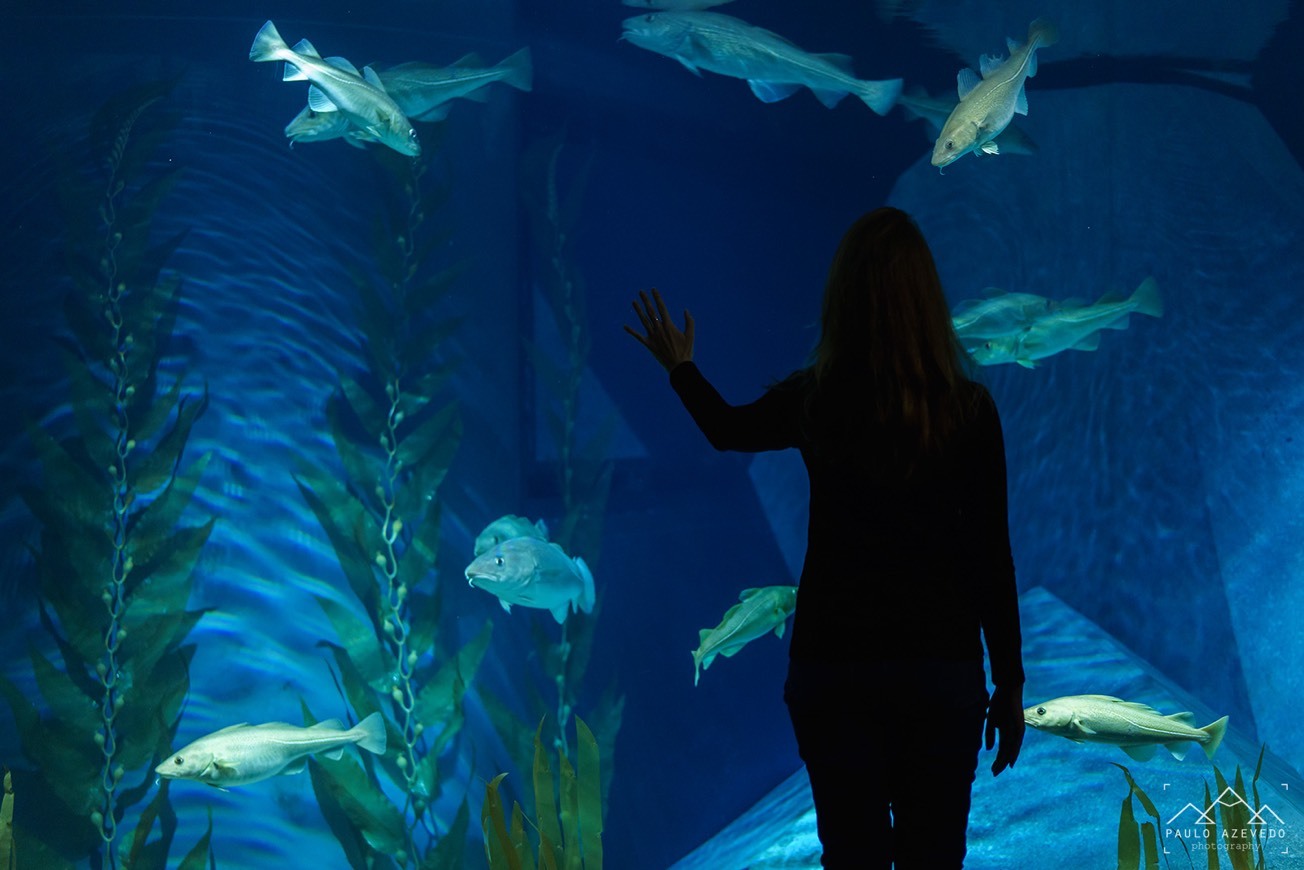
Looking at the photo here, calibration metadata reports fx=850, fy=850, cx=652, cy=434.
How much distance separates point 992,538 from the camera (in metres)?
1.94

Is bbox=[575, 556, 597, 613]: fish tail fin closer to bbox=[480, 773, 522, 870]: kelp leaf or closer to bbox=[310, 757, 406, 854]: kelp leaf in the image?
bbox=[310, 757, 406, 854]: kelp leaf

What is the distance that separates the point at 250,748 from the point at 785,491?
6.11m

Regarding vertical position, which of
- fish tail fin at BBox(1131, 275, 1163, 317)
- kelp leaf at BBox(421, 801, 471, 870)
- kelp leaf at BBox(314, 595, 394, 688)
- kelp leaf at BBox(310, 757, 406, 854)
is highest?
fish tail fin at BBox(1131, 275, 1163, 317)

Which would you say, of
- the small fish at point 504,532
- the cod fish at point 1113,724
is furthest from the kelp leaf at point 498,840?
the cod fish at point 1113,724

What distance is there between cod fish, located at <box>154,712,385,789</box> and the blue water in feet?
5.72

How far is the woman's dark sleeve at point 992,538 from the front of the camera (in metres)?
1.91

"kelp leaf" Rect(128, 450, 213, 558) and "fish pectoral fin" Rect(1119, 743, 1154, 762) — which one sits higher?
"kelp leaf" Rect(128, 450, 213, 558)

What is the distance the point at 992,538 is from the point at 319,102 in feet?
11.3

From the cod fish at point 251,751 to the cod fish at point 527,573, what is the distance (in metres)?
0.87

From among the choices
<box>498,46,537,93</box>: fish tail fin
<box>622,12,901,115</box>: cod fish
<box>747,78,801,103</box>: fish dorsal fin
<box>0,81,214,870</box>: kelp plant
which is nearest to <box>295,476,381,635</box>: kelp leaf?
<box>0,81,214,870</box>: kelp plant

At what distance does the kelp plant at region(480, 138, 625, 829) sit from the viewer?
5.89 metres

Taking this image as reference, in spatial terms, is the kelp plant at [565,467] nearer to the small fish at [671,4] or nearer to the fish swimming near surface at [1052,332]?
the small fish at [671,4]

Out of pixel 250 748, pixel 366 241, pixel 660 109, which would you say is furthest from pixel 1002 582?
pixel 660 109

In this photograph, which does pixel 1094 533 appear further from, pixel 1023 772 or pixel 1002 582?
pixel 1002 582
